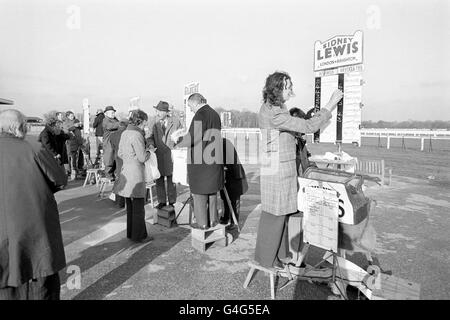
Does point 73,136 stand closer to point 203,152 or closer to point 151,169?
point 151,169

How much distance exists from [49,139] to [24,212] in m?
5.52

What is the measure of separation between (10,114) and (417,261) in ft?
15.2

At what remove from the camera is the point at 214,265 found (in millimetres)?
3947

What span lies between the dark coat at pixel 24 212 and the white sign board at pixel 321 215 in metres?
2.10

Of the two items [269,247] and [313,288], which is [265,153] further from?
[313,288]

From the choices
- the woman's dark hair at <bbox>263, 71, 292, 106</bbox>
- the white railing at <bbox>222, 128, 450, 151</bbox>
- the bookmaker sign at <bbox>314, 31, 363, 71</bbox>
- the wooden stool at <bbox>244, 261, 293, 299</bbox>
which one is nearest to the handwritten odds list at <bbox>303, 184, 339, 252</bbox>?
the wooden stool at <bbox>244, 261, 293, 299</bbox>

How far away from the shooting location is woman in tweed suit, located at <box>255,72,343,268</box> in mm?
3168

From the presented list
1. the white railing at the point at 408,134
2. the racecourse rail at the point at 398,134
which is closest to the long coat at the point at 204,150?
the racecourse rail at the point at 398,134

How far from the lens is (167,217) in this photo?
543 centimetres

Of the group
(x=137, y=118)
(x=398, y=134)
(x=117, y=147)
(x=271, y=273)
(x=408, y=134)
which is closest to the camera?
(x=271, y=273)

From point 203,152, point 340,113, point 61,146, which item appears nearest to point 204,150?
point 203,152
